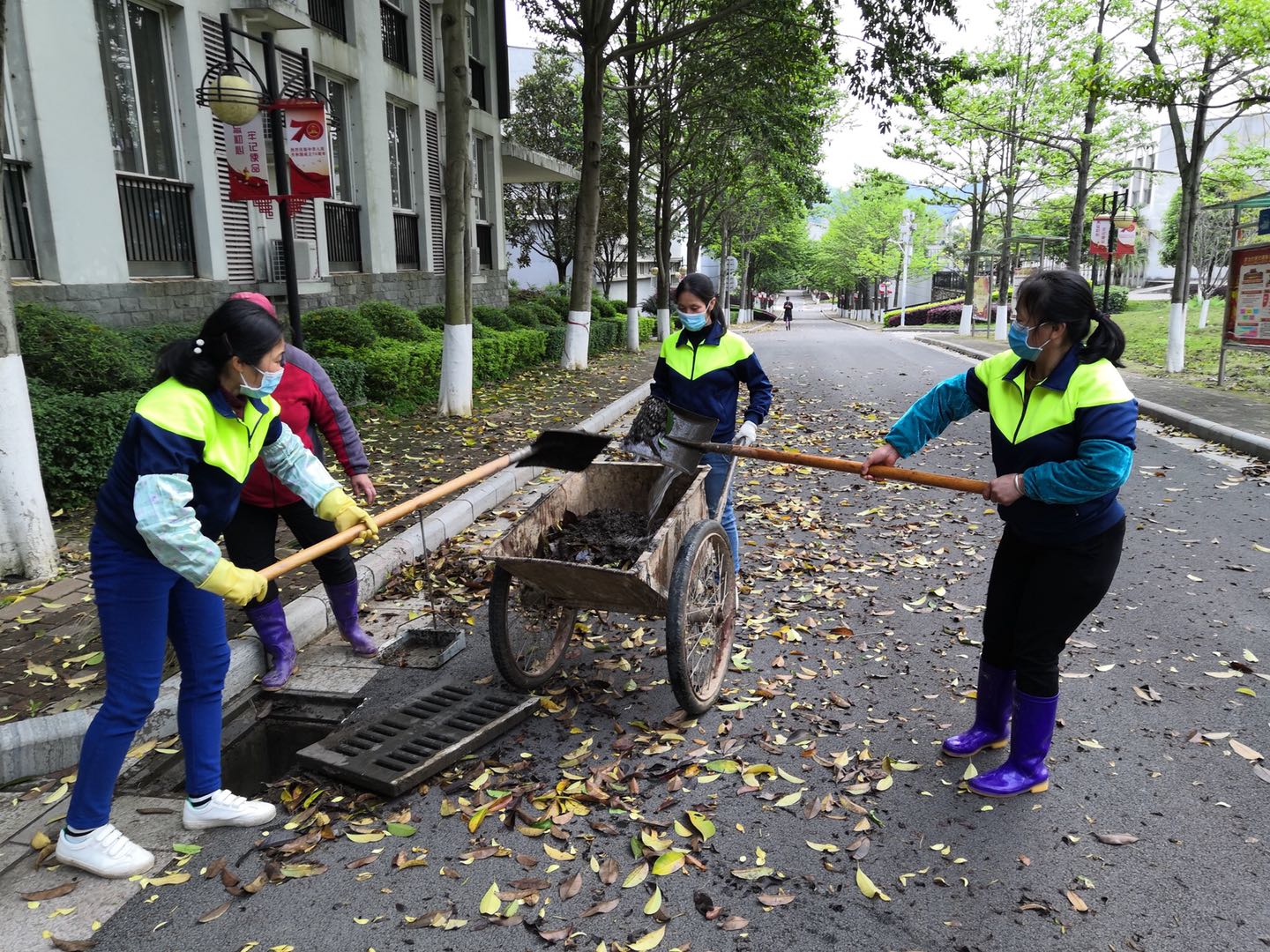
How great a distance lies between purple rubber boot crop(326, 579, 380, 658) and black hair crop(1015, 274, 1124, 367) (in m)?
3.63

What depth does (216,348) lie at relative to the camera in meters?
2.90

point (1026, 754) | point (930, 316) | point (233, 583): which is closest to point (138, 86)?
point (233, 583)

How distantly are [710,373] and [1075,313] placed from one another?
232cm

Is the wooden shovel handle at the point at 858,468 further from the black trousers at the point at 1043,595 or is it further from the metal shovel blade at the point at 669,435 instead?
the black trousers at the point at 1043,595

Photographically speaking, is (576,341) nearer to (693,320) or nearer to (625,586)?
(693,320)

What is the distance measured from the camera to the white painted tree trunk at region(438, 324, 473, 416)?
11039 millimetres

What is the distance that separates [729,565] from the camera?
14.8 feet

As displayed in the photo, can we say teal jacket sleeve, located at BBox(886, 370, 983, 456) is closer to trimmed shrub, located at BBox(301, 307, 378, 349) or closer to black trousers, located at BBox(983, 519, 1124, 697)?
black trousers, located at BBox(983, 519, 1124, 697)

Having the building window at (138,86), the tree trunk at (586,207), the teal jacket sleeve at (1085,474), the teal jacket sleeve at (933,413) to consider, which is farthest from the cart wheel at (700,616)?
the tree trunk at (586,207)

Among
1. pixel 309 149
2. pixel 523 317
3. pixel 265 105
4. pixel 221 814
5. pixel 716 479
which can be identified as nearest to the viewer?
pixel 221 814

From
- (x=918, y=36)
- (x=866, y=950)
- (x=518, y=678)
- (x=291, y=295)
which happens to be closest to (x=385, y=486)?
(x=291, y=295)

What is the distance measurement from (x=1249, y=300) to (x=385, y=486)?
43.0ft

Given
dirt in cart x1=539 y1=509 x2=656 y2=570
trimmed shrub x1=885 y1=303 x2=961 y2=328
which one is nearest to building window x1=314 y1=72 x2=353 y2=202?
dirt in cart x1=539 y1=509 x2=656 y2=570

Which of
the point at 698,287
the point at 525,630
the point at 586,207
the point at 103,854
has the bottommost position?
the point at 103,854
